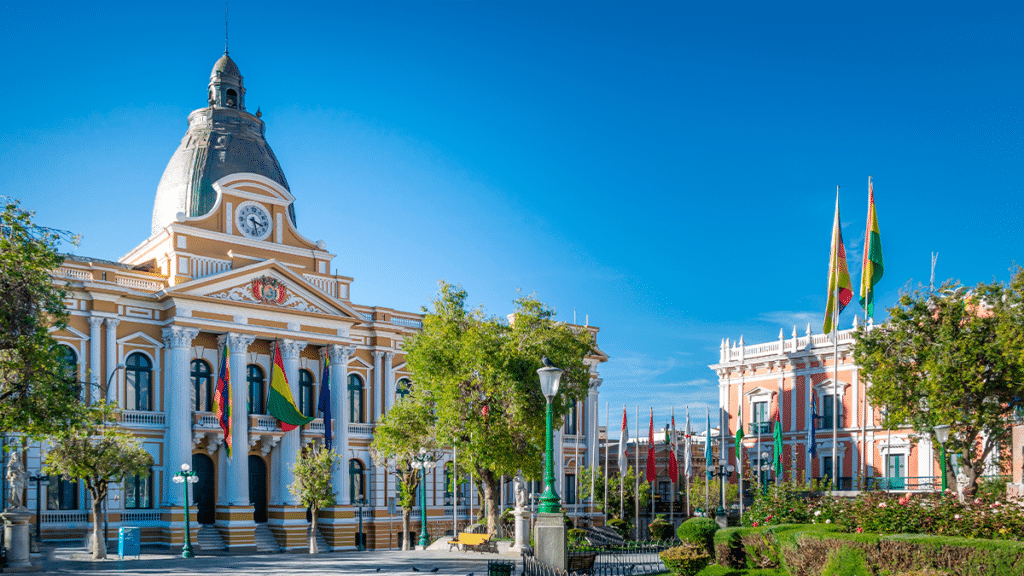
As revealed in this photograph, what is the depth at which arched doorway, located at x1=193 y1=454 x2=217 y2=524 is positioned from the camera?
141 feet

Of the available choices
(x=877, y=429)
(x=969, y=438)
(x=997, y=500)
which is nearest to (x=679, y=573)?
(x=997, y=500)

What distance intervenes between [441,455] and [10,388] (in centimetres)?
2625

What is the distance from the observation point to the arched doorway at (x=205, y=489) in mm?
42875

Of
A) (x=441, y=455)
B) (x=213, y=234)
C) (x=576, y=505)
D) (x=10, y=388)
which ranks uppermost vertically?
(x=213, y=234)

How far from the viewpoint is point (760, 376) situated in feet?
199

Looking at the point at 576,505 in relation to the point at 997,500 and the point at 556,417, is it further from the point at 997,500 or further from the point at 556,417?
the point at 997,500

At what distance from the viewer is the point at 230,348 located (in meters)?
42.6

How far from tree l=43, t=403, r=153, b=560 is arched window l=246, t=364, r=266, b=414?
9.79m

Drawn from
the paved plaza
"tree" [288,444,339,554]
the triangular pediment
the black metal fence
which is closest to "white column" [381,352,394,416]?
the triangular pediment

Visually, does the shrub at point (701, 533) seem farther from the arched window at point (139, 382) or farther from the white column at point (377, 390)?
the arched window at point (139, 382)

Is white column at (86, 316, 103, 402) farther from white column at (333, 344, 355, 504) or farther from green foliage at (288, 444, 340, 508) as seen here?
white column at (333, 344, 355, 504)

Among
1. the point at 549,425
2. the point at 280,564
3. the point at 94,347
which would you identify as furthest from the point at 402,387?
the point at 549,425

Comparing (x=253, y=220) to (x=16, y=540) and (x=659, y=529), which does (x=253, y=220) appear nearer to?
(x=16, y=540)

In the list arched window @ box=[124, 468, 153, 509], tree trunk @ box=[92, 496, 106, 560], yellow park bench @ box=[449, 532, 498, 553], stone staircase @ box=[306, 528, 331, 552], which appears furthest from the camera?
stone staircase @ box=[306, 528, 331, 552]
